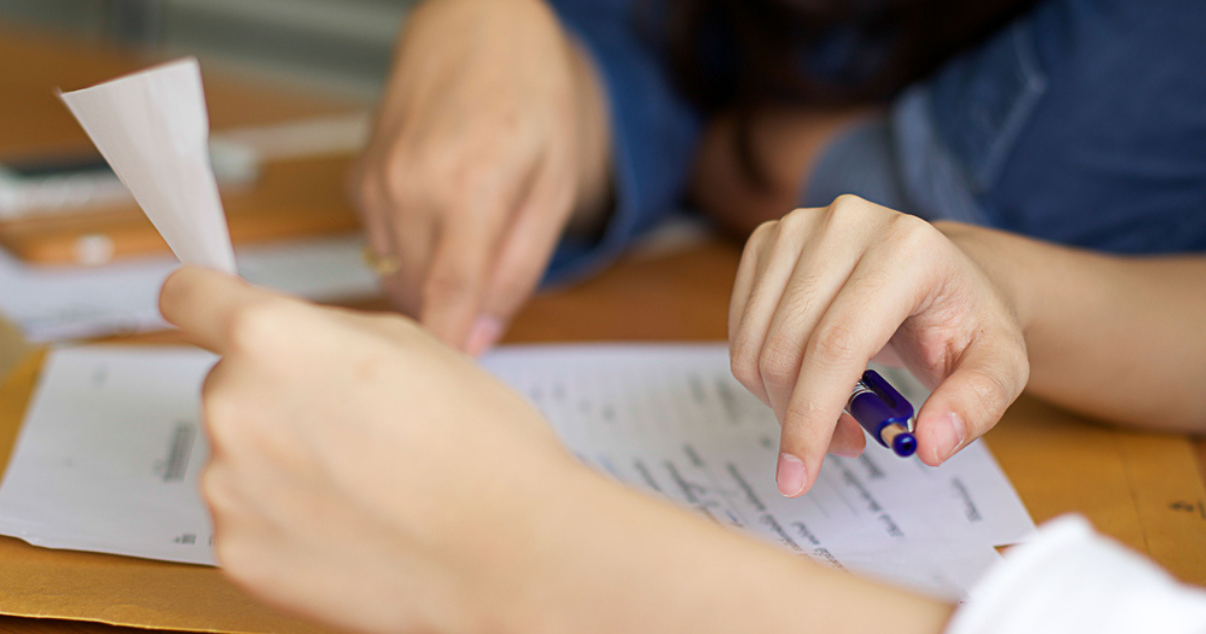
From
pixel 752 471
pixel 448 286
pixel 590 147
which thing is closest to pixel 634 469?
pixel 752 471

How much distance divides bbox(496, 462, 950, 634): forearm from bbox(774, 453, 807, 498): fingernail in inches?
2.0

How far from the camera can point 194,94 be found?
0.34m

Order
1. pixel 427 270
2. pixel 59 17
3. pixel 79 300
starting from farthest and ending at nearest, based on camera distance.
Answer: pixel 59 17, pixel 79 300, pixel 427 270

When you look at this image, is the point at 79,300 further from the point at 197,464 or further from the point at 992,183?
the point at 992,183

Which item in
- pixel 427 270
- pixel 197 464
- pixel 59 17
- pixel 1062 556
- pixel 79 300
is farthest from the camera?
pixel 59 17

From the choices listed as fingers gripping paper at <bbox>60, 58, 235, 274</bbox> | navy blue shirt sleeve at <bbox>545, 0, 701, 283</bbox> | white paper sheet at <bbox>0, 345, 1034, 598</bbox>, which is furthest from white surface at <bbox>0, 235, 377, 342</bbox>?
fingers gripping paper at <bbox>60, 58, 235, 274</bbox>

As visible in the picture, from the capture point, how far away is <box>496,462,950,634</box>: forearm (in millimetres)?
255

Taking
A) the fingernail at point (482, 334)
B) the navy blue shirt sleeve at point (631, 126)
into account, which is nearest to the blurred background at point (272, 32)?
the navy blue shirt sleeve at point (631, 126)

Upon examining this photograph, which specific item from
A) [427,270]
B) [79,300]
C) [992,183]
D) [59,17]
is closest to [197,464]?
[427,270]

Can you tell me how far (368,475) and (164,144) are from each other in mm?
167

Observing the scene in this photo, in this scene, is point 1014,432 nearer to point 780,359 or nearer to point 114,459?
point 780,359

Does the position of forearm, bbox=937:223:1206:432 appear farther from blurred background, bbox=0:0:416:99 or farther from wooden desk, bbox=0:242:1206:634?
blurred background, bbox=0:0:416:99

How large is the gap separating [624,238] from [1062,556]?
0.56 metres

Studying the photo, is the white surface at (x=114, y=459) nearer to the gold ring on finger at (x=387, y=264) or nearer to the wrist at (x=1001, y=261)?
the gold ring on finger at (x=387, y=264)
